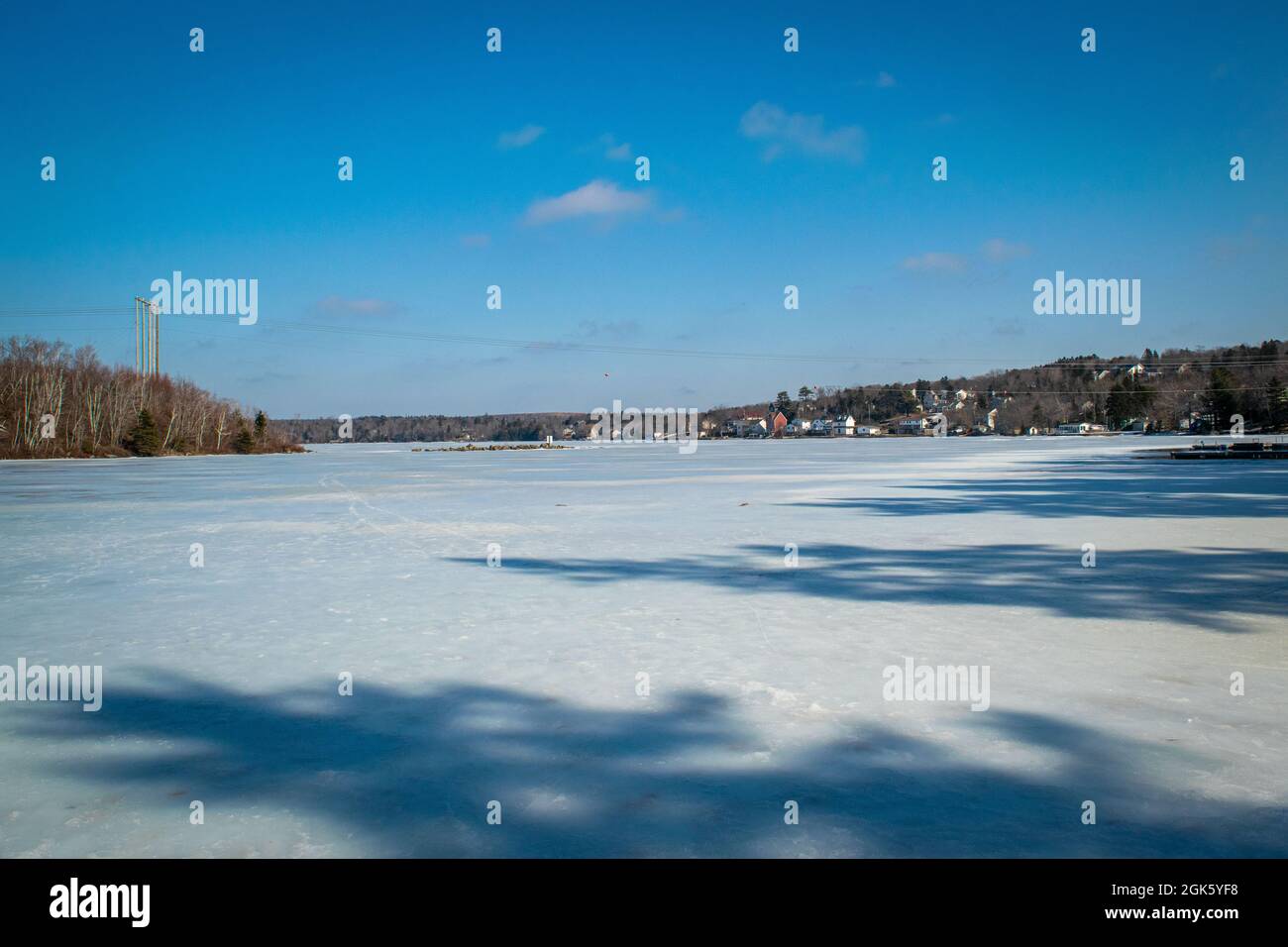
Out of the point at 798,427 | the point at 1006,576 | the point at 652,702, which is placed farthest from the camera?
the point at 798,427

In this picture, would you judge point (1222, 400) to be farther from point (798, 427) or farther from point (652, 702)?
point (798, 427)

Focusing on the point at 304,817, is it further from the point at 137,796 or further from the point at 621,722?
the point at 621,722

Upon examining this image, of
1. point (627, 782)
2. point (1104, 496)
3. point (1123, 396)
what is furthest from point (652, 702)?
point (1123, 396)

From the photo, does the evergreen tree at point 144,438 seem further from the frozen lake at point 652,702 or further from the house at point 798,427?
the house at point 798,427

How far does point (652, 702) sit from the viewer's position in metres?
3.89

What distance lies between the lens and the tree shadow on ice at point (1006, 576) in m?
6.06

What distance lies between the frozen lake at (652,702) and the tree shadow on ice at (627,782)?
0.6 inches

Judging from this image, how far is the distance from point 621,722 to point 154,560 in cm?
749

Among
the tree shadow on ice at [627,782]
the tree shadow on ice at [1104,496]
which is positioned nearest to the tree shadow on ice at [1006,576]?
the tree shadow on ice at [627,782]

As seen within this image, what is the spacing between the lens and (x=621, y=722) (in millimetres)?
3615

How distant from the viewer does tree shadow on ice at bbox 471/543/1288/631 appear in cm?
606

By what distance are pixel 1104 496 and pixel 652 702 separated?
Result: 15054 millimetres

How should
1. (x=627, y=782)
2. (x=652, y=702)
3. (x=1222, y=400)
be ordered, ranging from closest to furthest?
1. (x=627, y=782)
2. (x=652, y=702)
3. (x=1222, y=400)
